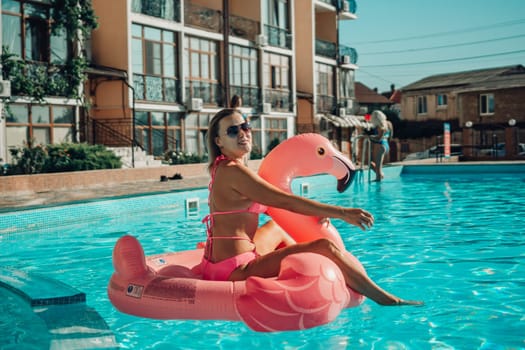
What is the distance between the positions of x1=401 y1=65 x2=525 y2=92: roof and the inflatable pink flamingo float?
43.0m

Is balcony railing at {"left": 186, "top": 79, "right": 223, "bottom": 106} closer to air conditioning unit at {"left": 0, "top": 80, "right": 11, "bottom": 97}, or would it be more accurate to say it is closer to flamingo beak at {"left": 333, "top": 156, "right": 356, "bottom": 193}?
air conditioning unit at {"left": 0, "top": 80, "right": 11, "bottom": 97}

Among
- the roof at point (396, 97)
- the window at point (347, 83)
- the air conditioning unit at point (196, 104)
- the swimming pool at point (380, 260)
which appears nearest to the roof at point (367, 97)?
the roof at point (396, 97)

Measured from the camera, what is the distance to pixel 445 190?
53.9ft

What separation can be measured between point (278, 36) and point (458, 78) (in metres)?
Result: 20.6

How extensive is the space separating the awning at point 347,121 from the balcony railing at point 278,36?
5.25m

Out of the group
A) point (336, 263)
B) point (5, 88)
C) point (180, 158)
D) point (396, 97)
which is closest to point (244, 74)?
point (180, 158)

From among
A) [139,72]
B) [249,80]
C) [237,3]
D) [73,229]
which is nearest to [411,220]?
[73,229]

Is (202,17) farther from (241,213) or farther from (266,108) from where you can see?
(241,213)

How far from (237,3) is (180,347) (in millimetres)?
29551

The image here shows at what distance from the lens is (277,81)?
3322cm

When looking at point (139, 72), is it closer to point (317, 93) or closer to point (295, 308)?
point (317, 93)

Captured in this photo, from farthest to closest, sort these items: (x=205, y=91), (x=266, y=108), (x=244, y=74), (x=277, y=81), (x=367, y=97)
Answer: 1. (x=367, y=97)
2. (x=277, y=81)
3. (x=266, y=108)
4. (x=244, y=74)
5. (x=205, y=91)

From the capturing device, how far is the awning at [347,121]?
3722cm

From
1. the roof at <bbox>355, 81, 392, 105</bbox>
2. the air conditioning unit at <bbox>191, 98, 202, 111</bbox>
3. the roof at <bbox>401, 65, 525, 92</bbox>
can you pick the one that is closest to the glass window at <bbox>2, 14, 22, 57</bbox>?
the air conditioning unit at <bbox>191, 98, 202, 111</bbox>
